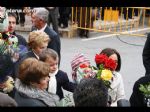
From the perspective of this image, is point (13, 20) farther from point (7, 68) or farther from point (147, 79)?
point (147, 79)

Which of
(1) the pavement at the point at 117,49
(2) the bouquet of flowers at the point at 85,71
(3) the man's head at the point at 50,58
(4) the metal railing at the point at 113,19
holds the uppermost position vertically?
(3) the man's head at the point at 50,58

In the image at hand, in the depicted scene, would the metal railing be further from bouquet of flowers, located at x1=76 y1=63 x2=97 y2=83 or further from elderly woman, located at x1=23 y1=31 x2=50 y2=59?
bouquet of flowers, located at x1=76 y1=63 x2=97 y2=83

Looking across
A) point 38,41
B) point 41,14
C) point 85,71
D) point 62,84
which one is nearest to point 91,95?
point 85,71

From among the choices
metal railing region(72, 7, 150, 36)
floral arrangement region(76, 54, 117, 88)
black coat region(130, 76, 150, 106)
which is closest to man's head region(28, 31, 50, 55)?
floral arrangement region(76, 54, 117, 88)

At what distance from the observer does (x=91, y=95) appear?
2957 mm

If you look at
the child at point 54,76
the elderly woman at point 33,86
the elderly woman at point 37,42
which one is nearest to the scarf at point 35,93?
the elderly woman at point 33,86

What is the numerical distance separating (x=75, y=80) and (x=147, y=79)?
2.30 ft

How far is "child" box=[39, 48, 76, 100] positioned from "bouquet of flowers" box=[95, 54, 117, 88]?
43 centimetres

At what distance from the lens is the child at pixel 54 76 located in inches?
166

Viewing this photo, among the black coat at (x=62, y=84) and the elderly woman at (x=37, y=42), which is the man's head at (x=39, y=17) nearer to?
the elderly woman at (x=37, y=42)

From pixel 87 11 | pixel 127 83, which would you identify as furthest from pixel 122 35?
pixel 127 83

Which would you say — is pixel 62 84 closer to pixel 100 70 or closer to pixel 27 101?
pixel 100 70

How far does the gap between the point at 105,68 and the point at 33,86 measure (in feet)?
2.89

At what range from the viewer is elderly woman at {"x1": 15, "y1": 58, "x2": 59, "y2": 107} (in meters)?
3.27
